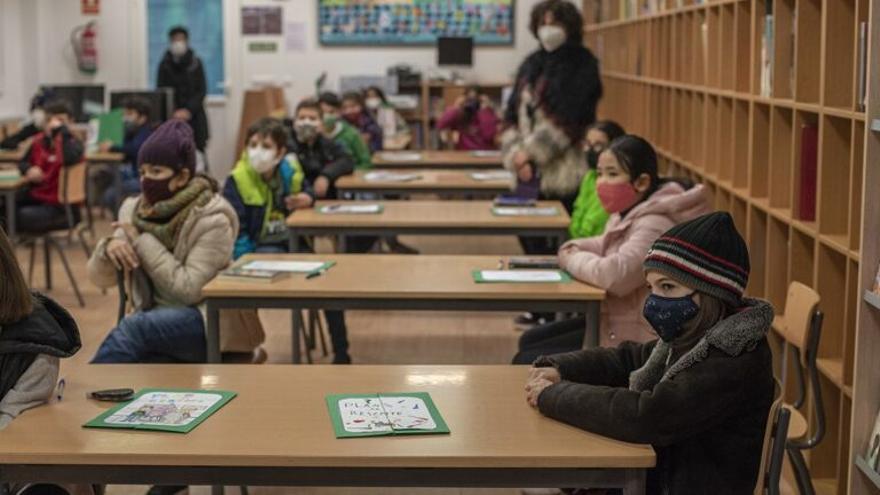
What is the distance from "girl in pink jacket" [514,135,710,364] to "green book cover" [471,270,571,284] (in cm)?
5

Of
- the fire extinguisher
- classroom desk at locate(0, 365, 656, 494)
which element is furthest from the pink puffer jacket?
the fire extinguisher

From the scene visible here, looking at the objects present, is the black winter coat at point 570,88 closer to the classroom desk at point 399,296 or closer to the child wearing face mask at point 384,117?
the classroom desk at point 399,296

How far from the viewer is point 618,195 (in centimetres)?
434

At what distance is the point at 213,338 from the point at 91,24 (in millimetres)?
10466

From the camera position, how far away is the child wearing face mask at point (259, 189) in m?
5.87

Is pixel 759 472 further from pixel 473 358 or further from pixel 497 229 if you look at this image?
pixel 473 358

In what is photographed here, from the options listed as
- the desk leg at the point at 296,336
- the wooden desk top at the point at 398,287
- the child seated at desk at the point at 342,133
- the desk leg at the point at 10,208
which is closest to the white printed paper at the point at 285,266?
the wooden desk top at the point at 398,287

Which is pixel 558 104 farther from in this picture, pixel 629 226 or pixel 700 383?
pixel 700 383

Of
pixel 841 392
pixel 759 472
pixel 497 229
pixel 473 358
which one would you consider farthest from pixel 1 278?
pixel 473 358

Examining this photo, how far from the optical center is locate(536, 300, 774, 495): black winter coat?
2.63 metres

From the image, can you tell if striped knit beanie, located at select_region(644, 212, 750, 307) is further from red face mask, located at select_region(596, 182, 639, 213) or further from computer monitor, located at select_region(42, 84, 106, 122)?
computer monitor, located at select_region(42, 84, 106, 122)

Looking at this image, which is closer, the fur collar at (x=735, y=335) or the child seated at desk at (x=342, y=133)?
the fur collar at (x=735, y=335)

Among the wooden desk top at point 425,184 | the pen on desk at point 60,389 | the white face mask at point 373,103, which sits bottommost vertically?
the pen on desk at point 60,389

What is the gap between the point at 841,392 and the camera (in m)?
4.07
